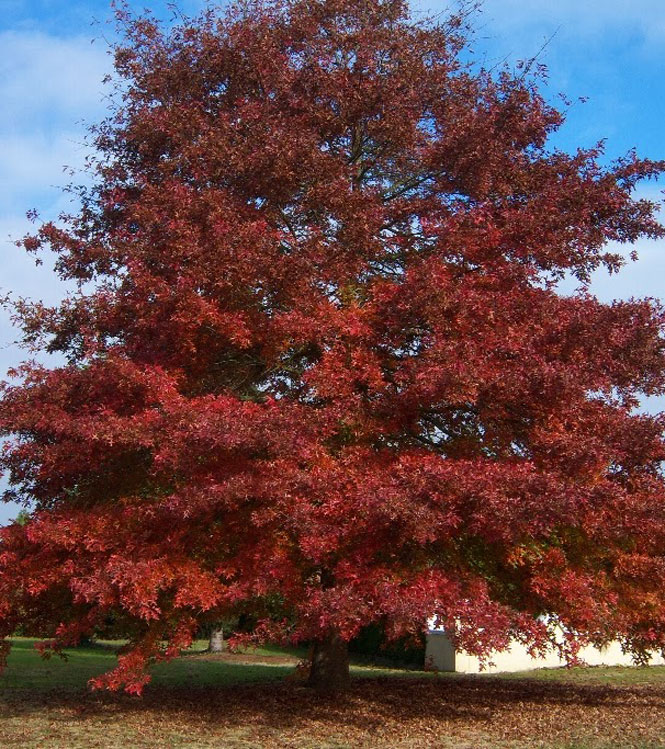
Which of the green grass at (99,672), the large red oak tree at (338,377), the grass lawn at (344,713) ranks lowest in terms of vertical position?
the green grass at (99,672)

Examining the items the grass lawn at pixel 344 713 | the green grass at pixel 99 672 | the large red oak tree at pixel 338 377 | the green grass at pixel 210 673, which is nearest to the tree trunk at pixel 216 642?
the green grass at pixel 99 672

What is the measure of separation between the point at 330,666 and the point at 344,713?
4.79 feet

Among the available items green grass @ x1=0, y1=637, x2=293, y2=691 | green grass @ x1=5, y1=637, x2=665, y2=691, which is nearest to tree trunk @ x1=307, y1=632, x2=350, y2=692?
green grass @ x1=5, y1=637, x2=665, y2=691

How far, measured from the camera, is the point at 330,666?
12.4 meters

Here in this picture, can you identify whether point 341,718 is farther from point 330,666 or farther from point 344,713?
point 330,666

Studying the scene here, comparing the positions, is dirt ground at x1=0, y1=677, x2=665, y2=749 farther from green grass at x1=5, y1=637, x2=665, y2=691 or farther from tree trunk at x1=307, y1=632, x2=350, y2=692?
green grass at x1=5, y1=637, x2=665, y2=691

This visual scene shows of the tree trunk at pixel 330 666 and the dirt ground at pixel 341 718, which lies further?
the tree trunk at pixel 330 666

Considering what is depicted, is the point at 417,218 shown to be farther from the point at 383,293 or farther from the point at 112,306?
the point at 112,306

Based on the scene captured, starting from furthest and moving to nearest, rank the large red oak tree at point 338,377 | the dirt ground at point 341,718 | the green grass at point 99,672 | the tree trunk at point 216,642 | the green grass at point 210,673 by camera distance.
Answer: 1. the tree trunk at point 216,642
2. the green grass at point 210,673
3. the green grass at point 99,672
4. the dirt ground at point 341,718
5. the large red oak tree at point 338,377

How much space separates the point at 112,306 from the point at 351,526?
4.08m

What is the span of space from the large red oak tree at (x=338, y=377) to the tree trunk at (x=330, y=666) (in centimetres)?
98

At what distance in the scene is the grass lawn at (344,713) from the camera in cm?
940

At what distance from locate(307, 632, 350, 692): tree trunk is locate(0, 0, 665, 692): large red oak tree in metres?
0.98

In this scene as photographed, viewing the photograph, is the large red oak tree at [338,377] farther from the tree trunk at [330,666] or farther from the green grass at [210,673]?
the green grass at [210,673]
